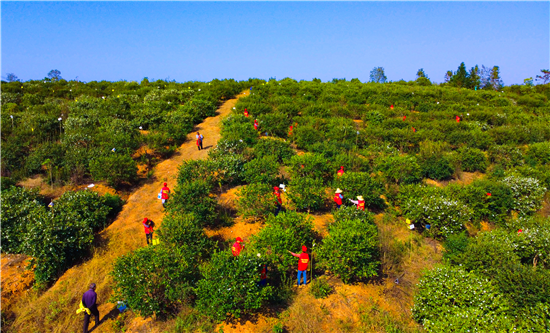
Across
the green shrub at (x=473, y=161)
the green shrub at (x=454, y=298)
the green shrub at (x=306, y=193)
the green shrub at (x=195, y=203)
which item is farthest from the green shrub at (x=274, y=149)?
the green shrub at (x=454, y=298)

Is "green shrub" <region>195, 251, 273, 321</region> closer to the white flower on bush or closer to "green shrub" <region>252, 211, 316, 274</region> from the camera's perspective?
"green shrub" <region>252, 211, 316, 274</region>

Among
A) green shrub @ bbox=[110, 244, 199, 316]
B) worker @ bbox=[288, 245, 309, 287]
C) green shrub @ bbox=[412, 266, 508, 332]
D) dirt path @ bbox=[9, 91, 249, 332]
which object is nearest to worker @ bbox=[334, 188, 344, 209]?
worker @ bbox=[288, 245, 309, 287]

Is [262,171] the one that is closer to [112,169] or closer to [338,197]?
[338,197]

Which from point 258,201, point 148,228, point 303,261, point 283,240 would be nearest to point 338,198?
point 258,201

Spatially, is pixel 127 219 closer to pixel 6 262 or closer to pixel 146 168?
pixel 6 262

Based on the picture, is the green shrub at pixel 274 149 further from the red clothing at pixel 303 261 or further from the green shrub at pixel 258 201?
the red clothing at pixel 303 261
